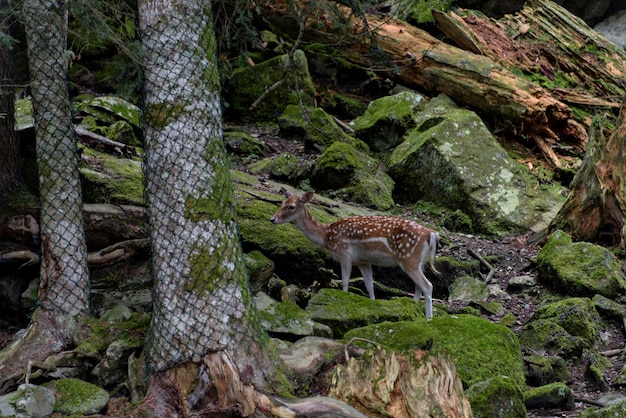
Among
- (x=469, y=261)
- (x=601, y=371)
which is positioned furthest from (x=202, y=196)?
(x=469, y=261)

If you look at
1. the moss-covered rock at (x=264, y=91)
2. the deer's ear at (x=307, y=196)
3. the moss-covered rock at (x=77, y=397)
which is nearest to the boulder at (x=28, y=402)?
the moss-covered rock at (x=77, y=397)

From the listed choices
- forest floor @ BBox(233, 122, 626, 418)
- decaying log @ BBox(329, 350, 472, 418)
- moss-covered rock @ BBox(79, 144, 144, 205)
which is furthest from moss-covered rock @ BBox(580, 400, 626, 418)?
moss-covered rock @ BBox(79, 144, 144, 205)

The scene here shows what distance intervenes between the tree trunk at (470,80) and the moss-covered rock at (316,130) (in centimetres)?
153

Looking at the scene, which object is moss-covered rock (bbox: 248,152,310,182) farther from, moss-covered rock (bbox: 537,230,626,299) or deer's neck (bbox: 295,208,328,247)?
moss-covered rock (bbox: 537,230,626,299)

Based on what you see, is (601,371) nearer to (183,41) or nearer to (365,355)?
(365,355)

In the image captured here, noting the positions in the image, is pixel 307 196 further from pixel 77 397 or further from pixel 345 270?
pixel 77 397

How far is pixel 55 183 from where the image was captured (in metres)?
7.00

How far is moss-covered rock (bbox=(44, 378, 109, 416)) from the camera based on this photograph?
5891 millimetres

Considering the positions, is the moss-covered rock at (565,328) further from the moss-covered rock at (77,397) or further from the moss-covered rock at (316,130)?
the moss-covered rock at (316,130)

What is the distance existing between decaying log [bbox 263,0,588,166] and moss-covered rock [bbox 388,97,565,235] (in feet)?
3.58

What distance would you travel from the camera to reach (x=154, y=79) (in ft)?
20.4

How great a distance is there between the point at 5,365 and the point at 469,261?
6.67 m

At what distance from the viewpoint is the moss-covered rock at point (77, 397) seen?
19.3 feet

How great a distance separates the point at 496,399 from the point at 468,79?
33.1 ft
